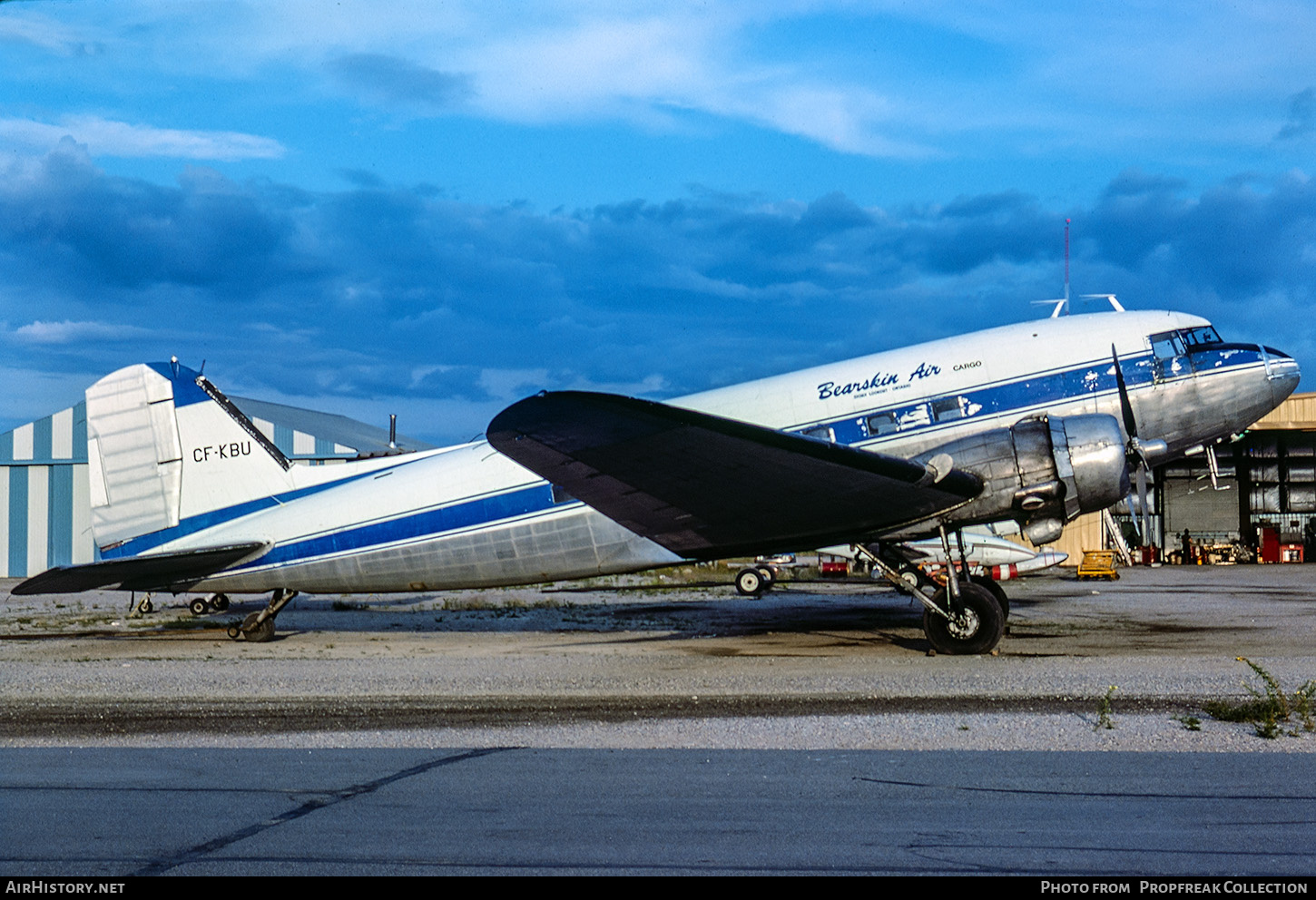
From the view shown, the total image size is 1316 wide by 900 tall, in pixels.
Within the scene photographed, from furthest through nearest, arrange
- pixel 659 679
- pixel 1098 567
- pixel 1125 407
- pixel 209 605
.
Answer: pixel 1098 567 → pixel 209 605 → pixel 1125 407 → pixel 659 679

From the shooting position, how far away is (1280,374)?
47.5 feet

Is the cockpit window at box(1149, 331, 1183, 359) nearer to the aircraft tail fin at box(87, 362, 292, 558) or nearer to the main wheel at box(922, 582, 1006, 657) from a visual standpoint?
the main wheel at box(922, 582, 1006, 657)

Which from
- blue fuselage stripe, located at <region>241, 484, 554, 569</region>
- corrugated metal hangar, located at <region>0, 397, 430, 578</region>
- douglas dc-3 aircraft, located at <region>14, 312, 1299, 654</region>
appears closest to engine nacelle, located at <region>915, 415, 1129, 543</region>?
douglas dc-3 aircraft, located at <region>14, 312, 1299, 654</region>

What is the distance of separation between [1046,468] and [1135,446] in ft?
5.29

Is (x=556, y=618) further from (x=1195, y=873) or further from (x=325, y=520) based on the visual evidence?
(x=1195, y=873)

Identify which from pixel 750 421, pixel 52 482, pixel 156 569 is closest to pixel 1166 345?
pixel 750 421

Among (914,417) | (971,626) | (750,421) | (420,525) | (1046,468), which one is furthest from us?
(420,525)

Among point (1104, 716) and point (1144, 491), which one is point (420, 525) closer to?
point (1104, 716)

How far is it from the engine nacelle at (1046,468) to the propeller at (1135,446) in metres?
0.59

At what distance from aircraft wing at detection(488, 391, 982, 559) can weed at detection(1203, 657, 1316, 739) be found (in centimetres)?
436
